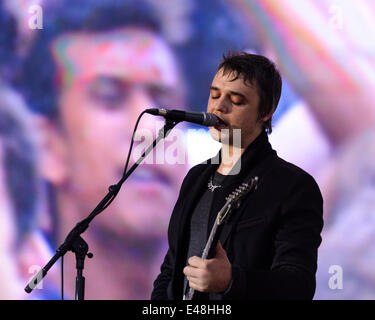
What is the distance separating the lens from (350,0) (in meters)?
3.80

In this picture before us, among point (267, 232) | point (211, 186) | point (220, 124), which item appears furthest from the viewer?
point (211, 186)

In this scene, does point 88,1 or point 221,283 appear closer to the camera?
point 221,283

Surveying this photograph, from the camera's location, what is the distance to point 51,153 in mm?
3779

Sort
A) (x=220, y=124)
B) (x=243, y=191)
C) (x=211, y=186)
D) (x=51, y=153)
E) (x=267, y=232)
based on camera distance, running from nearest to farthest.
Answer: (x=243, y=191), (x=267, y=232), (x=220, y=124), (x=211, y=186), (x=51, y=153)

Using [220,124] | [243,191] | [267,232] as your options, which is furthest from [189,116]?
[267,232]

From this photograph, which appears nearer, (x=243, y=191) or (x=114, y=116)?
(x=243, y=191)

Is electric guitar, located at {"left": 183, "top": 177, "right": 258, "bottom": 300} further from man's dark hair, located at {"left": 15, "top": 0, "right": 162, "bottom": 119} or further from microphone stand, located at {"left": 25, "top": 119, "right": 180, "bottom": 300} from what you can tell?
man's dark hair, located at {"left": 15, "top": 0, "right": 162, "bottom": 119}

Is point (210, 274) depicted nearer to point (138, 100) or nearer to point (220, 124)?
point (220, 124)

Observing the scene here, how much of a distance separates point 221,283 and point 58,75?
2.36m

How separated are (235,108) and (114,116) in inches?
68.7

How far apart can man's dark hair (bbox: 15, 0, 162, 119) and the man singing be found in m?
1.66

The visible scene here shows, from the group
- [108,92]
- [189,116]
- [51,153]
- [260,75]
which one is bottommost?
[189,116]
